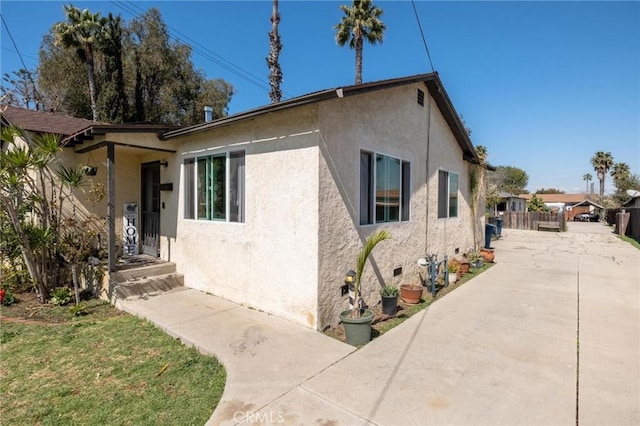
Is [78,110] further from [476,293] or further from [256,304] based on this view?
[476,293]

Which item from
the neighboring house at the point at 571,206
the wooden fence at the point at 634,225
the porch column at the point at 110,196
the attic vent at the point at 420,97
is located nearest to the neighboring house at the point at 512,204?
the neighboring house at the point at 571,206

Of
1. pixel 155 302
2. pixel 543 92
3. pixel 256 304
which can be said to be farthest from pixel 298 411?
pixel 543 92

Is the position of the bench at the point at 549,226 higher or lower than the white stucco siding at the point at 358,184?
lower

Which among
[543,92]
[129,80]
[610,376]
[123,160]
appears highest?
[129,80]

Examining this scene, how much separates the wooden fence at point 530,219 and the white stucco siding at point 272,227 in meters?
27.9

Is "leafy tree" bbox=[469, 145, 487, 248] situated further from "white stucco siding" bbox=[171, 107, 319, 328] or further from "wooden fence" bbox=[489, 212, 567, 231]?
"wooden fence" bbox=[489, 212, 567, 231]

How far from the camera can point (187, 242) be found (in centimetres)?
749

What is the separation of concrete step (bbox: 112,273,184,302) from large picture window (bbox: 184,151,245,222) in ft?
4.91

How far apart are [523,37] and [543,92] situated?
13.0 ft

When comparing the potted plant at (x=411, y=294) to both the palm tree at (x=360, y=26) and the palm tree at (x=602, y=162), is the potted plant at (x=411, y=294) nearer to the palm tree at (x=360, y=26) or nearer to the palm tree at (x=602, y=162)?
the palm tree at (x=360, y=26)

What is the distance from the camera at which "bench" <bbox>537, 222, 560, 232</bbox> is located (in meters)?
25.1

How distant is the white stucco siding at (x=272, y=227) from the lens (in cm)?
512

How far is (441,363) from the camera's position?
160 inches

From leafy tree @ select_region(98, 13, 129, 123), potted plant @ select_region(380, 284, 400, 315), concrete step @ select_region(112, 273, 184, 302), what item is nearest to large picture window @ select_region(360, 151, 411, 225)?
potted plant @ select_region(380, 284, 400, 315)
